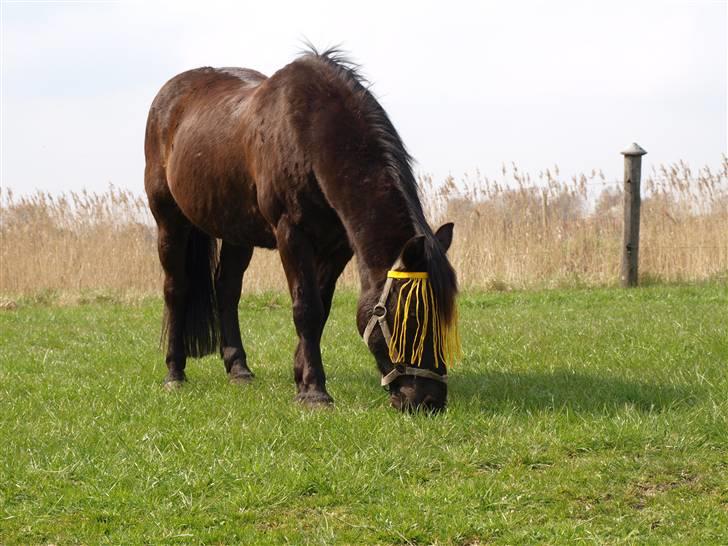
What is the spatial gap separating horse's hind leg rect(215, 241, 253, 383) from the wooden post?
742cm

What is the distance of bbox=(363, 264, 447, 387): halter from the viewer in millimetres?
5699

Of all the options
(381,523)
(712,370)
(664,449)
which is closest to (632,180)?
(712,370)

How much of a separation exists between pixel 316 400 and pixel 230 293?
2007 millimetres

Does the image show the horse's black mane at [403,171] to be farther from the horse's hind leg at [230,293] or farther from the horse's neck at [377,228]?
the horse's hind leg at [230,293]

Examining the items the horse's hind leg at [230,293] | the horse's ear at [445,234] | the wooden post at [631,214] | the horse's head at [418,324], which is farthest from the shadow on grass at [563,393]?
the wooden post at [631,214]

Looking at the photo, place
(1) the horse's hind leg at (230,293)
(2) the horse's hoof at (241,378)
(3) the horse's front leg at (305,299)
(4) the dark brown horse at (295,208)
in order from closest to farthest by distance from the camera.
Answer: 1. (4) the dark brown horse at (295,208)
2. (3) the horse's front leg at (305,299)
3. (2) the horse's hoof at (241,378)
4. (1) the horse's hind leg at (230,293)

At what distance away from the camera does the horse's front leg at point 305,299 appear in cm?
635

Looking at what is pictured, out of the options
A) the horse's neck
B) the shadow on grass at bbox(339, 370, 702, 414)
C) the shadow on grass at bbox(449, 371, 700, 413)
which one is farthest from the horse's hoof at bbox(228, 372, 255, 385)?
the horse's neck

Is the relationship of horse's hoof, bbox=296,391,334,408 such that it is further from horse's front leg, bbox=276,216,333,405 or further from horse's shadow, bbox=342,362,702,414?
horse's shadow, bbox=342,362,702,414

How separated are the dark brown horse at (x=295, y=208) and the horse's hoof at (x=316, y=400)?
12 mm

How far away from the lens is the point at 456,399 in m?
6.28

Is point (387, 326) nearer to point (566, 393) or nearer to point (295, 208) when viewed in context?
point (295, 208)

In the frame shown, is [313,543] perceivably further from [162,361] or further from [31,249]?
[31,249]

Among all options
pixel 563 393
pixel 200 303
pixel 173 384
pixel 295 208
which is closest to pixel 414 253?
pixel 295 208
